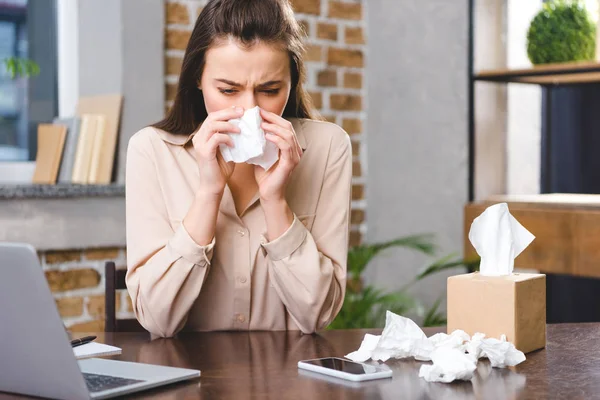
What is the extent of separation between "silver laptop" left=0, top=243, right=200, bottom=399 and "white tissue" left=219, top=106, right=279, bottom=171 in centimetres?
54

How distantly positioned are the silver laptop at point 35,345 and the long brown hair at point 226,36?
756 millimetres

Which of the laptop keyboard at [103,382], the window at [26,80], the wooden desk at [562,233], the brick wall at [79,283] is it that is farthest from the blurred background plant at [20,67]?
the laptop keyboard at [103,382]

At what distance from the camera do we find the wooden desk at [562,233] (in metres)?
2.63

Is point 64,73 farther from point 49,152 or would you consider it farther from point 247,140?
point 247,140

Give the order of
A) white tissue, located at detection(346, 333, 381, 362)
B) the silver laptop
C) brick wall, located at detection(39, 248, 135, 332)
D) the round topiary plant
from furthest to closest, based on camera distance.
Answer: the round topiary plant, brick wall, located at detection(39, 248, 135, 332), white tissue, located at detection(346, 333, 381, 362), the silver laptop

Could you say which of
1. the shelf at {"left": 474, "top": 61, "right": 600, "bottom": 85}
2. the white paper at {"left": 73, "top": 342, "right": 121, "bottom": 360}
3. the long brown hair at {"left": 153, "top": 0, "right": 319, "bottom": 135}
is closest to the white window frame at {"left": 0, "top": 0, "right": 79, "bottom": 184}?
the long brown hair at {"left": 153, "top": 0, "right": 319, "bottom": 135}

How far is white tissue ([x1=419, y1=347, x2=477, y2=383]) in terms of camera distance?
1.05 metres

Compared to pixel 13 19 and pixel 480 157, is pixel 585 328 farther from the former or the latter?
pixel 13 19

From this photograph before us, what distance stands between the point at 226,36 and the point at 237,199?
1.07 feet

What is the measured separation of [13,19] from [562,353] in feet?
7.26

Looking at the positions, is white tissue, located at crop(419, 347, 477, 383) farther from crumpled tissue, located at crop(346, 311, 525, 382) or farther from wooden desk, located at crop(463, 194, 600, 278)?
wooden desk, located at crop(463, 194, 600, 278)

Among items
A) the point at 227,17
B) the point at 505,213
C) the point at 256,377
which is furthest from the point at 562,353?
the point at 227,17

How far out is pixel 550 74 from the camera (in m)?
2.82

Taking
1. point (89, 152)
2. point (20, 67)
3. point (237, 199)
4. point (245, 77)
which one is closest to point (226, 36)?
point (245, 77)
